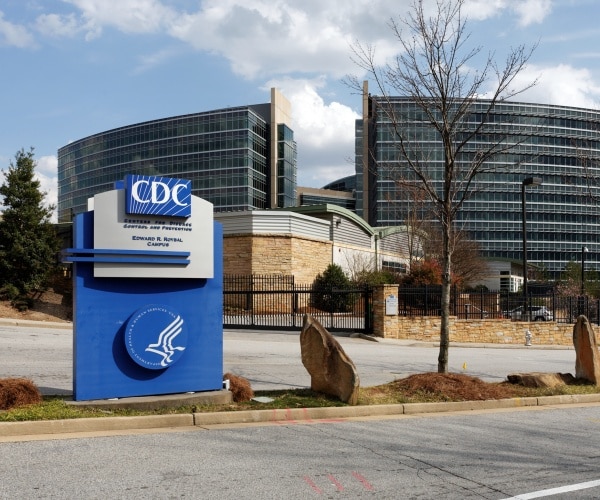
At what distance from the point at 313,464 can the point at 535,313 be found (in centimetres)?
2731

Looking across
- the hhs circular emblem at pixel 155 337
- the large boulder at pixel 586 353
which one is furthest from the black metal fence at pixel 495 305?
the hhs circular emblem at pixel 155 337

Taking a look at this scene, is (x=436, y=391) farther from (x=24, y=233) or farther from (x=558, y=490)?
(x=24, y=233)

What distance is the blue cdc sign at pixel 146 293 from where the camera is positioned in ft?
28.1

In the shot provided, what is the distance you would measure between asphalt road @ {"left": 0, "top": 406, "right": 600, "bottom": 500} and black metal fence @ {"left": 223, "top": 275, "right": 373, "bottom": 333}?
18.5 meters

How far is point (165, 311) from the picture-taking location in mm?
9094

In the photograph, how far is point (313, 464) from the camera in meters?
6.65

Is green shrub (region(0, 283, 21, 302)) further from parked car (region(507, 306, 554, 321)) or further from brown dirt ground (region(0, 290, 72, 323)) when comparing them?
parked car (region(507, 306, 554, 321))

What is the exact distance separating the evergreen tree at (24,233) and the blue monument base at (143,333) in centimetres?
2286

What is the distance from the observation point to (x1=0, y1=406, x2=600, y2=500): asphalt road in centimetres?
570

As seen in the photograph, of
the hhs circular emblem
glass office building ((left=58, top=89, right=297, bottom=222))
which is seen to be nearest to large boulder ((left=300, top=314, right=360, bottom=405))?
the hhs circular emblem

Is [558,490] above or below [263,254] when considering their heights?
below

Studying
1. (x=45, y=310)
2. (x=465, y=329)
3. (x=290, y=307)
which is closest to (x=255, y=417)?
(x=465, y=329)

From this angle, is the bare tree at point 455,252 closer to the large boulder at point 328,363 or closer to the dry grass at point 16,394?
the large boulder at point 328,363

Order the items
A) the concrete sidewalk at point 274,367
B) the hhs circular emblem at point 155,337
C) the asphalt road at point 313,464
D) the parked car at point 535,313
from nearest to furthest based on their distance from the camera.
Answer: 1. the asphalt road at point 313,464
2. the concrete sidewalk at point 274,367
3. the hhs circular emblem at point 155,337
4. the parked car at point 535,313
